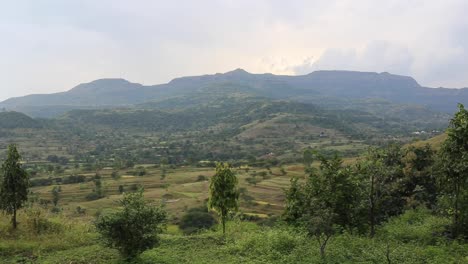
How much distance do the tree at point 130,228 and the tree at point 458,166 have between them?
16.8 m

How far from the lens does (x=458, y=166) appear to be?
2023 centimetres

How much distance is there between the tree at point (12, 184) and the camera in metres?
22.3

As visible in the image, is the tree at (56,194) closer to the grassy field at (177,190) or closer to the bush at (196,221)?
the grassy field at (177,190)

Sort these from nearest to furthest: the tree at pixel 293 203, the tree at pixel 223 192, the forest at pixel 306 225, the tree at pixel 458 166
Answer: the forest at pixel 306 225, the tree at pixel 458 166, the tree at pixel 293 203, the tree at pixel 223 192

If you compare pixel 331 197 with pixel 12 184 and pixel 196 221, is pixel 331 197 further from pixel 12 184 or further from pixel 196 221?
pixel 196 221

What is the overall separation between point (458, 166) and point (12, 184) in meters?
26.2

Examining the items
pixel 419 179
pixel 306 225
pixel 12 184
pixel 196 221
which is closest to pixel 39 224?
pixel 12 184

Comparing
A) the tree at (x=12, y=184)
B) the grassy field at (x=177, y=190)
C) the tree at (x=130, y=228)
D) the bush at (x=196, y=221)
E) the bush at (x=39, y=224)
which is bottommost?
the grassy field at (x=177, y=190)

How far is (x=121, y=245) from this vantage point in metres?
18.8

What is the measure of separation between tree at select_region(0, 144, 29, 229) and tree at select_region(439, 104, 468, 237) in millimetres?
25600

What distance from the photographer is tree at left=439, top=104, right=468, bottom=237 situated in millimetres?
20409

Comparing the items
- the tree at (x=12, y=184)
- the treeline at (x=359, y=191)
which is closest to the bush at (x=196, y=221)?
the treeline at (x=359, y=191)

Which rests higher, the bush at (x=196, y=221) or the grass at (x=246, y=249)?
the grass at (x=246, y=249)

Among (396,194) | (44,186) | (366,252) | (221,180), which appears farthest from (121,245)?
(44,186)
